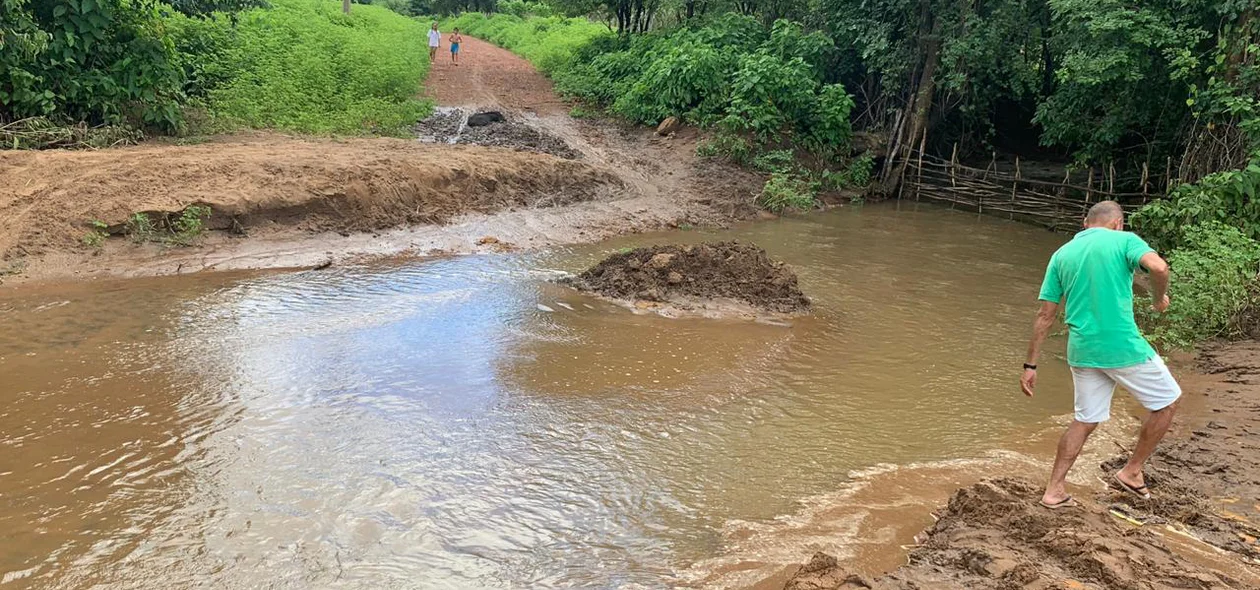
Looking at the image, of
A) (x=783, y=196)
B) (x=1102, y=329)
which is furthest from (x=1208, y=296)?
(x=783, y=196)

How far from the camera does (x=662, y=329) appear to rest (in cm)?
755

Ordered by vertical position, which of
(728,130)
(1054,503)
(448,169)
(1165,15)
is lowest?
(1054,503)

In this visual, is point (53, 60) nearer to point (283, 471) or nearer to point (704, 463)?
point (283, 471)

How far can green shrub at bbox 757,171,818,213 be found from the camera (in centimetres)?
1433

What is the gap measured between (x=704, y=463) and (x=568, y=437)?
0.90m

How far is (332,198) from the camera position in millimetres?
10562

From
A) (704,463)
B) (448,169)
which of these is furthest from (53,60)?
(704,463)

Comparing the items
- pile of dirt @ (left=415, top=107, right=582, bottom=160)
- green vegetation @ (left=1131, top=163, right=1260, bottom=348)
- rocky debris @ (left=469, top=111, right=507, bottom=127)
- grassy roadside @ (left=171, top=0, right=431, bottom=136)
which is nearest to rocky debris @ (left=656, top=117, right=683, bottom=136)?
pile of dirt @ (left=415, top=107, right=582, bottom=160)

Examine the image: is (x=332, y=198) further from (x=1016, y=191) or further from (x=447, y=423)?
(x=1016, y=191)

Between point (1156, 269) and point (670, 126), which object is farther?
point (670, 126)

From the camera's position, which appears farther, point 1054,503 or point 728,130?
point 728,130

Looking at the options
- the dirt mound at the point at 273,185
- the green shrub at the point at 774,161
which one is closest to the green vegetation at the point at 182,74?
the dirt mound at the point at 273,185

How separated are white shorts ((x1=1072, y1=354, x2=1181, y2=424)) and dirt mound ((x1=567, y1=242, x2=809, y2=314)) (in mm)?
3922

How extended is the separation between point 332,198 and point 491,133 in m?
5.71
